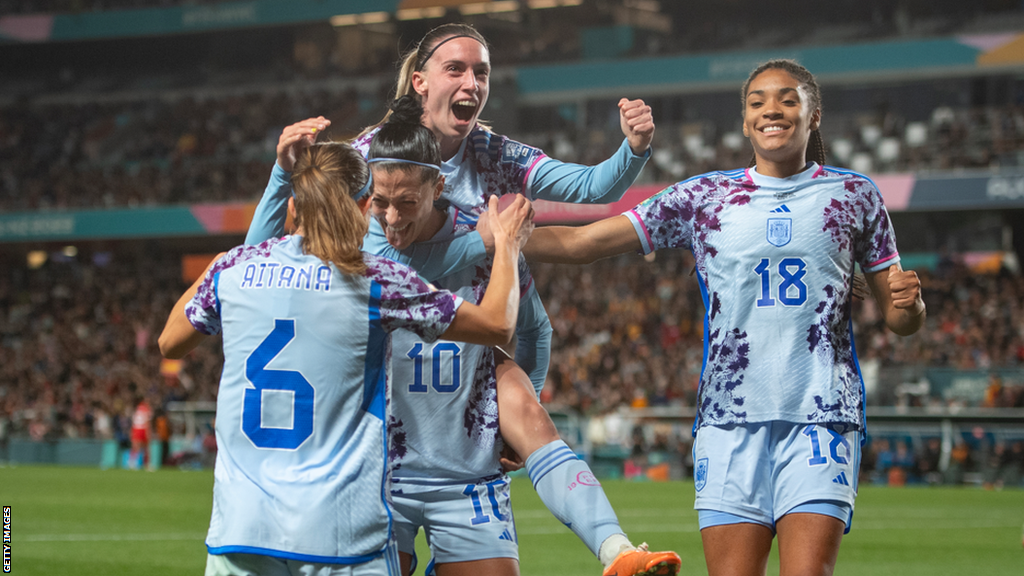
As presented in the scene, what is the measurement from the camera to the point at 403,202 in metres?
3.82

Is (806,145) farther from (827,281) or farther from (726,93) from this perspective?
(726,93)

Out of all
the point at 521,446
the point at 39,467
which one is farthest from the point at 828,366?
the point at 39,467

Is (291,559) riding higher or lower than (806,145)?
lower

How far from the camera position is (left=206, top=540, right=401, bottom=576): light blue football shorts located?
3.03 metres

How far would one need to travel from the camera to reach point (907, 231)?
1170 inches

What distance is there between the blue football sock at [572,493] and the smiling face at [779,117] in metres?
1.30

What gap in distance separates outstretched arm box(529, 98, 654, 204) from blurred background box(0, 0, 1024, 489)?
54.2 ft

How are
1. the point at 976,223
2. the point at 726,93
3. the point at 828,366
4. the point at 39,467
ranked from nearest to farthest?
the point at 828,366
the point at 39,467
the point at 976,223
the point at 726,93

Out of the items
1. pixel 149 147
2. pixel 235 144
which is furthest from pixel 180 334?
pixel 149 147

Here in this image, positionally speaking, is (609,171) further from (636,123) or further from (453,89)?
(453,89)

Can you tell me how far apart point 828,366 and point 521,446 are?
3.74ft

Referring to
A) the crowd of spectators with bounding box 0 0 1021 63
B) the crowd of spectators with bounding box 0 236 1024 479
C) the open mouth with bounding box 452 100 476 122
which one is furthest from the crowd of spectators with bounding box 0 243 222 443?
the open mouth with bounding box 452 100 476 122

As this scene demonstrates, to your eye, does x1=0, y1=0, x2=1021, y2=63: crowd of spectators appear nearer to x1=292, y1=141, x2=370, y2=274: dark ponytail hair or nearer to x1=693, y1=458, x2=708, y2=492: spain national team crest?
x1=693, y1=458, x2=708, y2=492: spain national team crest

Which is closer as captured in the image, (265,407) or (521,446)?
(265,407)
